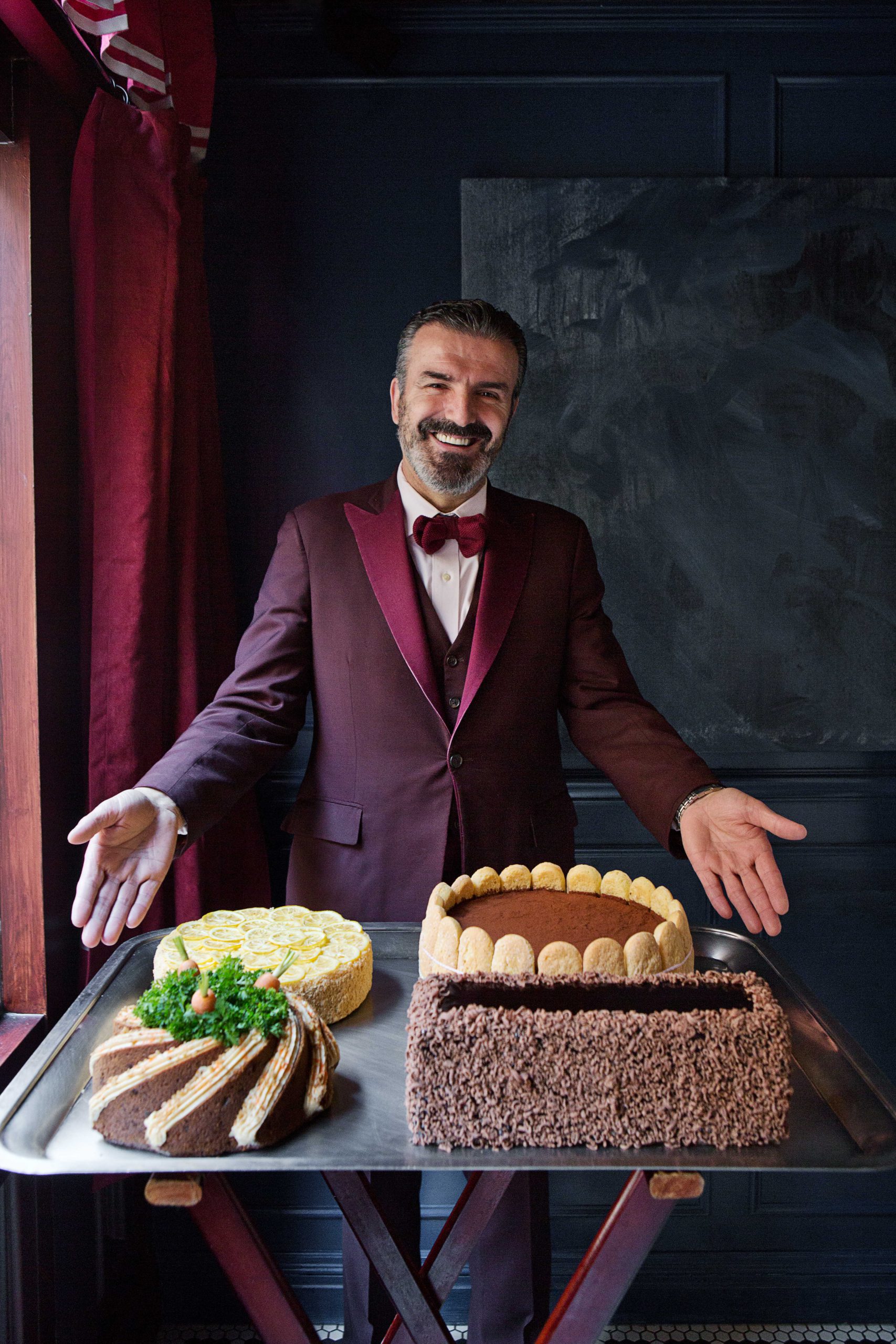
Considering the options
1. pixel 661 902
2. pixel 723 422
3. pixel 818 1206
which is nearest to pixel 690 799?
pixel 661 902

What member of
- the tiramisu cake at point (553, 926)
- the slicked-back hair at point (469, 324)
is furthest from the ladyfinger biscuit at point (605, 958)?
the slicked-back hair at point (469, 324)

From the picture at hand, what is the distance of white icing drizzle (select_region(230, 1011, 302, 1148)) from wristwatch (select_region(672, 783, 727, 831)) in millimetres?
820

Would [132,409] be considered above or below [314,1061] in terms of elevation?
above

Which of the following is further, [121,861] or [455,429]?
[455,429]

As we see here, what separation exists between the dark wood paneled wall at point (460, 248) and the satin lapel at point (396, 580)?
538mm

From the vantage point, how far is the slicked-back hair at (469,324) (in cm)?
201

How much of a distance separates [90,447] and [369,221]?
961 mm

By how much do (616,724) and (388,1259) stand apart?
1.02 m

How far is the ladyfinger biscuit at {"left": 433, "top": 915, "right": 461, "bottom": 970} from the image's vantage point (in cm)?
134

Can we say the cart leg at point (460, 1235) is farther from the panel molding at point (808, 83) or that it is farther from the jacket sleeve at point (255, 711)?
the panel molding at point (808, 83)

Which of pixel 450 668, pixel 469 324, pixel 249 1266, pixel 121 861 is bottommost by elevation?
pixel 249 1266

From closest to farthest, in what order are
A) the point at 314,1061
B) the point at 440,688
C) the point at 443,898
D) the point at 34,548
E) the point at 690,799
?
1. the point at 314,1061
2. the point at 443,898
3. the point at 690,799
4. the point at 34,548
5. the point at 440,688

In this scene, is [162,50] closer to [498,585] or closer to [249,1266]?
[498,585]

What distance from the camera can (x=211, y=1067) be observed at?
3.57 feet
